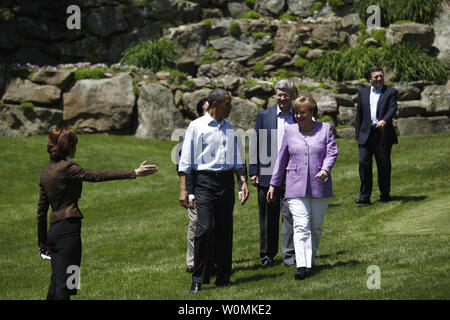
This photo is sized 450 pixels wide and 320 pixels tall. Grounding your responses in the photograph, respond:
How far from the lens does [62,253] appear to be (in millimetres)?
5957

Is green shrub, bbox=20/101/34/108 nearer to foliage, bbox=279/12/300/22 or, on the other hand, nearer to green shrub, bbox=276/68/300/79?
green shrub, bbox=276/68/300/79

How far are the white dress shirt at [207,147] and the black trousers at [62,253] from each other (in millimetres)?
1644

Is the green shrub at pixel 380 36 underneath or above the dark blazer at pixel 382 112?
above

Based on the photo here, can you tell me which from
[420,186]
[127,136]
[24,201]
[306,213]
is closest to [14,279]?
[306,213]

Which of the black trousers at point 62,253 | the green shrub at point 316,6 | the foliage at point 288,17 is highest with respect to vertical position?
the green shrub at point 316,6

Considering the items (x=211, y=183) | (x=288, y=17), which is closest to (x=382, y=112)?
(x=211, y=183)

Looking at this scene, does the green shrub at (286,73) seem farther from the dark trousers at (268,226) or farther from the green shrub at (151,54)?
the dark trousers at (268,226)

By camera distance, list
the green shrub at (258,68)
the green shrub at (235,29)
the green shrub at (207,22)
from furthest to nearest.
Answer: the green shrub at (207,22), the green shrub at (235,29), the green shrub at (258,68)

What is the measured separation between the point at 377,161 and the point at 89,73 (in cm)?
1242

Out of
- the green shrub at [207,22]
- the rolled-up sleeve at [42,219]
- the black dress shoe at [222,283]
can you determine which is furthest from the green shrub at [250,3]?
the rolled-up sleeve at [42,219]

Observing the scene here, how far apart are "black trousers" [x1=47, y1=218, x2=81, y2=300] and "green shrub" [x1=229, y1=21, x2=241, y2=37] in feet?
63.9

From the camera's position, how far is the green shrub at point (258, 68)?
77.5 ft

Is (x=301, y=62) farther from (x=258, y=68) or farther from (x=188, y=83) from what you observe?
(x=188, y=83)

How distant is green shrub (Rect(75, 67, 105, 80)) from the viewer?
70.2 feet
